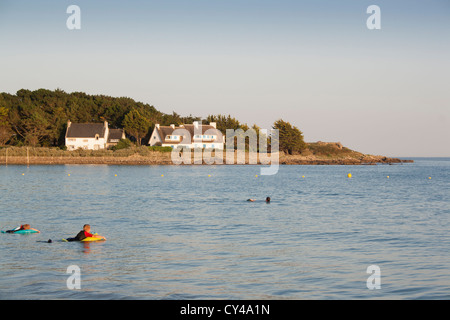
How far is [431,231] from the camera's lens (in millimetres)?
28562

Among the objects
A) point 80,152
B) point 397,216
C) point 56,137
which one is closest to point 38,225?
point 397,216

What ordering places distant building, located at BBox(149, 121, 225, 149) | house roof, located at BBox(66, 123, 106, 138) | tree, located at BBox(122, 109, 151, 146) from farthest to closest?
1. distant building, located at BBox(149, 121, 225, 149)
2. tree, located at BBox(122, 109, 151, 146)
3. house roof, located at BBox(66, 123, 106, 138)

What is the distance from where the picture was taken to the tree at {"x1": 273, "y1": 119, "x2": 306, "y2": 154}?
499 ft

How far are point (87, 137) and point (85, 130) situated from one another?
268cm

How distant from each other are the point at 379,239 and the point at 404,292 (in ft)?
33.8

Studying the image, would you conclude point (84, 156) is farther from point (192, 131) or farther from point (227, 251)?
point (227, 251)

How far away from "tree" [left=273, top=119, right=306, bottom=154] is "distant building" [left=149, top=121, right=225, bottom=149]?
1982 cm

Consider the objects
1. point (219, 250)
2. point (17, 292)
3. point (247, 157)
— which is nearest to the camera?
point (17, 292)

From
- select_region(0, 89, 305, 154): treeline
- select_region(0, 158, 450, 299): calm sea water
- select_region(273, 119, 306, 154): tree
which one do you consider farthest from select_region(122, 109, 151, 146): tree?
select_region(0, 158, 450, 299): calm sea water

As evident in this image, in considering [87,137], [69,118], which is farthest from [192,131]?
[69,118]

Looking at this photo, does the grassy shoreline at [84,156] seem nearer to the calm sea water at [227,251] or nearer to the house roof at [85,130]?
the house roof at [85,130]

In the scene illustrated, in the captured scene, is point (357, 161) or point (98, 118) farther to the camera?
point (357, 161)

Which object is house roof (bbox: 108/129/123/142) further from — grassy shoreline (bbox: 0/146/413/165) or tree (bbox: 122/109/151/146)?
grassy shoreline (bbox: 0/146/413/165)
